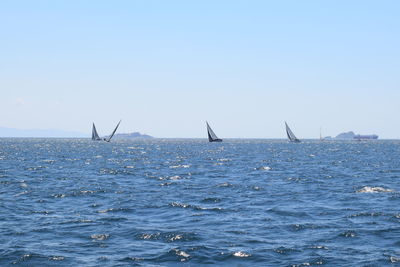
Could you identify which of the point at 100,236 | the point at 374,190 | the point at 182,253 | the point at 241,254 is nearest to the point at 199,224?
the point at 100,236

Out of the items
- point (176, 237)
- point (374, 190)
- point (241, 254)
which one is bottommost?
point (241, 254)

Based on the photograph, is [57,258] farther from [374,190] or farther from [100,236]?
[374,190]

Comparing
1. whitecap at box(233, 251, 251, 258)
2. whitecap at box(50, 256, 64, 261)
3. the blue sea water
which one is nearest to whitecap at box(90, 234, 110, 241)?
the blue sea water

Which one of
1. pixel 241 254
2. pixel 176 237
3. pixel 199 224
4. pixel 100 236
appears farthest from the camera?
pixel 199 224

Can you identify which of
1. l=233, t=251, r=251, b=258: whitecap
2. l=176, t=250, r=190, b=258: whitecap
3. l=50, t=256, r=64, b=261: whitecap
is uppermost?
l=50, t=256, r=64, b=261: whitecap

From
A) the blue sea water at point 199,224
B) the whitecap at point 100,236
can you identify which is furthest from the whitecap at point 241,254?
the whitecap at point 100,236

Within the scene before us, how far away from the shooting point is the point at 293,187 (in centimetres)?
4250

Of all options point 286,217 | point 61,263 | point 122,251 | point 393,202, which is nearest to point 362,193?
point 393,202

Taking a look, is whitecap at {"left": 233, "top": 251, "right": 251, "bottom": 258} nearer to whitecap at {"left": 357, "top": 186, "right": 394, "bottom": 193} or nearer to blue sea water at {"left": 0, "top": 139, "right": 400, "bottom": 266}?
blue sea water at {"left": 0, "top": 139, "right": 400, "bottom": 266}

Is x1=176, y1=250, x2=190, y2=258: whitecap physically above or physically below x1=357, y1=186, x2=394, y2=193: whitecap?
below

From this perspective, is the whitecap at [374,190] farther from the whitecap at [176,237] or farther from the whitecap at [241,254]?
the whitecap at [241,254]

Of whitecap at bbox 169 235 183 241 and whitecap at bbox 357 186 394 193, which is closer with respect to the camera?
whitecap at bbox 169 235 183 241

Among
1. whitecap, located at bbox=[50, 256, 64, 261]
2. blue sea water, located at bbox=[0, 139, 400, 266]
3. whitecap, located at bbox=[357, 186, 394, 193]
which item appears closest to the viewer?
whitecap, located at bbox=[50, 256, 64, 261]

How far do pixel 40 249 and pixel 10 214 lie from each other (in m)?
9.06
